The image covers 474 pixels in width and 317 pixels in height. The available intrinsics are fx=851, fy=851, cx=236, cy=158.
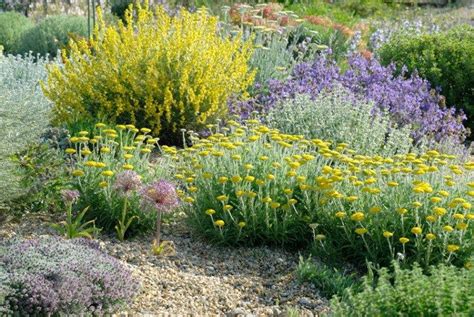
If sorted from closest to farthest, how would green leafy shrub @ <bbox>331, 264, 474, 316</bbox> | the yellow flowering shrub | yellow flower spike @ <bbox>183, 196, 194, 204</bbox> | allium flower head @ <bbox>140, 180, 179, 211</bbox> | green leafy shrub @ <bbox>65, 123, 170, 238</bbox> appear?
green leafy shrub @ <bbox>331, 264, 474, 316</bbox> → allium flower head @ <bbox>140, 180, 179, 211</bbox> → yellow flower spike @ <bbox>183, 196, 194, 204</bbox> → green leafy shrub @ <bbox>65, 123, 170, 238</bbox> → the yellow flowering shrub

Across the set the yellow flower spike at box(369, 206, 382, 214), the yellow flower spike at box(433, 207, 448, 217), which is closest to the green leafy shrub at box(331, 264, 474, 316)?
the yellow flower spike at box(433, 207, 448, 217)

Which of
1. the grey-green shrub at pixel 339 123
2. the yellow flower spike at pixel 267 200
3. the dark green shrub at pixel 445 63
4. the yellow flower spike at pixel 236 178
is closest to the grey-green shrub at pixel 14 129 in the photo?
the yellow flower spike at pixel 236 178

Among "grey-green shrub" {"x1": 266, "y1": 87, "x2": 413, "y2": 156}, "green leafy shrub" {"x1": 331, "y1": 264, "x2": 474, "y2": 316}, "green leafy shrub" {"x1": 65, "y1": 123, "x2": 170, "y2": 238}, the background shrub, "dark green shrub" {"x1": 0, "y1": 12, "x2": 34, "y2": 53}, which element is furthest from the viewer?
"dark green shrub" {"x1": 0, "y1": 12, "x2": 34, "y2": 53}

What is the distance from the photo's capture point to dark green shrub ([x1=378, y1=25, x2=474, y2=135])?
382 inches

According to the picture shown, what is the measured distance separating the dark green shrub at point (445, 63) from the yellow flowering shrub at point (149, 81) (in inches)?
120

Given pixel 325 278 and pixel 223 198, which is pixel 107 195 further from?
pixel 325 278

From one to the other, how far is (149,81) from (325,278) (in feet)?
9.88

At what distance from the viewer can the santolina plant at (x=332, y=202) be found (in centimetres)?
502

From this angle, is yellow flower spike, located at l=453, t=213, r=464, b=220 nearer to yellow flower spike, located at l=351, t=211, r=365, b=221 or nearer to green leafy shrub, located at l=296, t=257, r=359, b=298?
yellow flower spike, located at l=351, t=211, r=365, b=221

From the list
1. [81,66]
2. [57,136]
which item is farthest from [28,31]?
[57,136]

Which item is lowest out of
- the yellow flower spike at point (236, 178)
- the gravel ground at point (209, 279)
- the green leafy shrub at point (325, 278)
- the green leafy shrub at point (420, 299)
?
the gravel ground at point (209, 279)

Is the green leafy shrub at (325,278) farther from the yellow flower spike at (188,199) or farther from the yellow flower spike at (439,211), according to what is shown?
the yellow flower spike at (188,199)

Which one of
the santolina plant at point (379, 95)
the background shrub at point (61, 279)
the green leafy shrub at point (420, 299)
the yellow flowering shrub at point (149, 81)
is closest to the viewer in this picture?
the green leafy shrub at point (420, 299)

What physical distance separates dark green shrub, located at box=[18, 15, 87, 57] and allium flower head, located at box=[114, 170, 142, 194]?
6438mm
